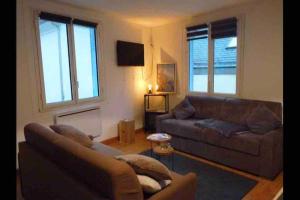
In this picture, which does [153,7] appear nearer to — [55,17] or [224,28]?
[224,28]

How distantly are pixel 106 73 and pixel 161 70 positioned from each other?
1285mm

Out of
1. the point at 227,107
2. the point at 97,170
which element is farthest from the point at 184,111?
the point at 97,170

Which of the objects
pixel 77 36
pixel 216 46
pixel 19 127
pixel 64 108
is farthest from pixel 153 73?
pixel 19 127

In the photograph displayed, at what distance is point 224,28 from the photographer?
366 centimetres

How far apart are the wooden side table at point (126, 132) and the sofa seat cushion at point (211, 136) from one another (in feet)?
2.25

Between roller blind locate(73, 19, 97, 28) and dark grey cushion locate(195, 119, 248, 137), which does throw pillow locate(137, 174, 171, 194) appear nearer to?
dark grey cushion locate(195, 119, 248, 137)

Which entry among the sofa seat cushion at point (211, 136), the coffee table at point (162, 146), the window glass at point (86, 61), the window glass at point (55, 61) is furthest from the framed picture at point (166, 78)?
the window glass at point (55, 61)

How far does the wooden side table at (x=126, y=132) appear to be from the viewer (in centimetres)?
403

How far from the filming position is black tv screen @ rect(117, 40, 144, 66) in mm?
4145

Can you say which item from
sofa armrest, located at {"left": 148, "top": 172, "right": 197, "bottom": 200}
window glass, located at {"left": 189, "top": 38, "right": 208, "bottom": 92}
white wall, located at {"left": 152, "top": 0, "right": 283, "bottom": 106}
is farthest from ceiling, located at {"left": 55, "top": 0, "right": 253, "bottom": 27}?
sofa armrest, located at {"left": 148, "top": 172, "right": 197, "bottom": 200}

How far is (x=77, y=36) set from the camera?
3611 mm

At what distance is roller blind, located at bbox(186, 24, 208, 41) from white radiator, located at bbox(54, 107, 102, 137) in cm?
231

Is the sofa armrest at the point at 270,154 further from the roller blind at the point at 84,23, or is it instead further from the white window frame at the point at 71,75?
the roller blind at the point at 84,23

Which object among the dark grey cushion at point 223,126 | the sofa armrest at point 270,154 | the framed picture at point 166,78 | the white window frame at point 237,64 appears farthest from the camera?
the framed picture at point 166,78
